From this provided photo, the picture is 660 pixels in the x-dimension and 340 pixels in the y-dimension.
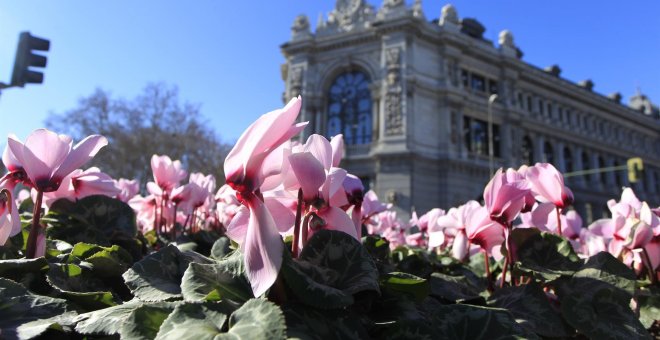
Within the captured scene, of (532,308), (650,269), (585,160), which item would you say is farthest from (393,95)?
(532,308)

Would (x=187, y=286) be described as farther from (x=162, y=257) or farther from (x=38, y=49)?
(x=38, y=49)

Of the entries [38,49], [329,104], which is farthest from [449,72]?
[38,49]

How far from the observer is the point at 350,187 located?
1432 mm

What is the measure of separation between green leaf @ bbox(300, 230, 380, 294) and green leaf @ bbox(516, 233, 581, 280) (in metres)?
0.86

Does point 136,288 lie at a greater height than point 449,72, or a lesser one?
lesser

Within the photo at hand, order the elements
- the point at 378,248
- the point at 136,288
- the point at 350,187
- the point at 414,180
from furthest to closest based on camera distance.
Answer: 1. the point at 414,180
2. the point at 378,248
3. the point at 350,187
4. the point at 136,288

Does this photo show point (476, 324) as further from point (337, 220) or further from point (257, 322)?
point (257, 322)

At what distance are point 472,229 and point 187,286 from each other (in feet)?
3.90

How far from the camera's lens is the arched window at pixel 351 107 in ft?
104

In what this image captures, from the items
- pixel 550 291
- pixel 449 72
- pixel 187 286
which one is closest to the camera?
pixel 187 286

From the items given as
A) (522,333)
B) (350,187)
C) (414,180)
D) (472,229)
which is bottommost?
(522,333)

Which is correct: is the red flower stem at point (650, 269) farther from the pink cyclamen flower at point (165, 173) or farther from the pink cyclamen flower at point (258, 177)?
the pink cyclamen flower at point (165, 173)

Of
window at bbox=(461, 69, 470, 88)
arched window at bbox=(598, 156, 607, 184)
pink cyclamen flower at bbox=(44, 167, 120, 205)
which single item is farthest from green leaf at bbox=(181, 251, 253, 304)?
arched window at bbox=(598, 156, 607, 184)

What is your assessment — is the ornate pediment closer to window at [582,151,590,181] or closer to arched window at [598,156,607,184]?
window at [582,151,590,181]
